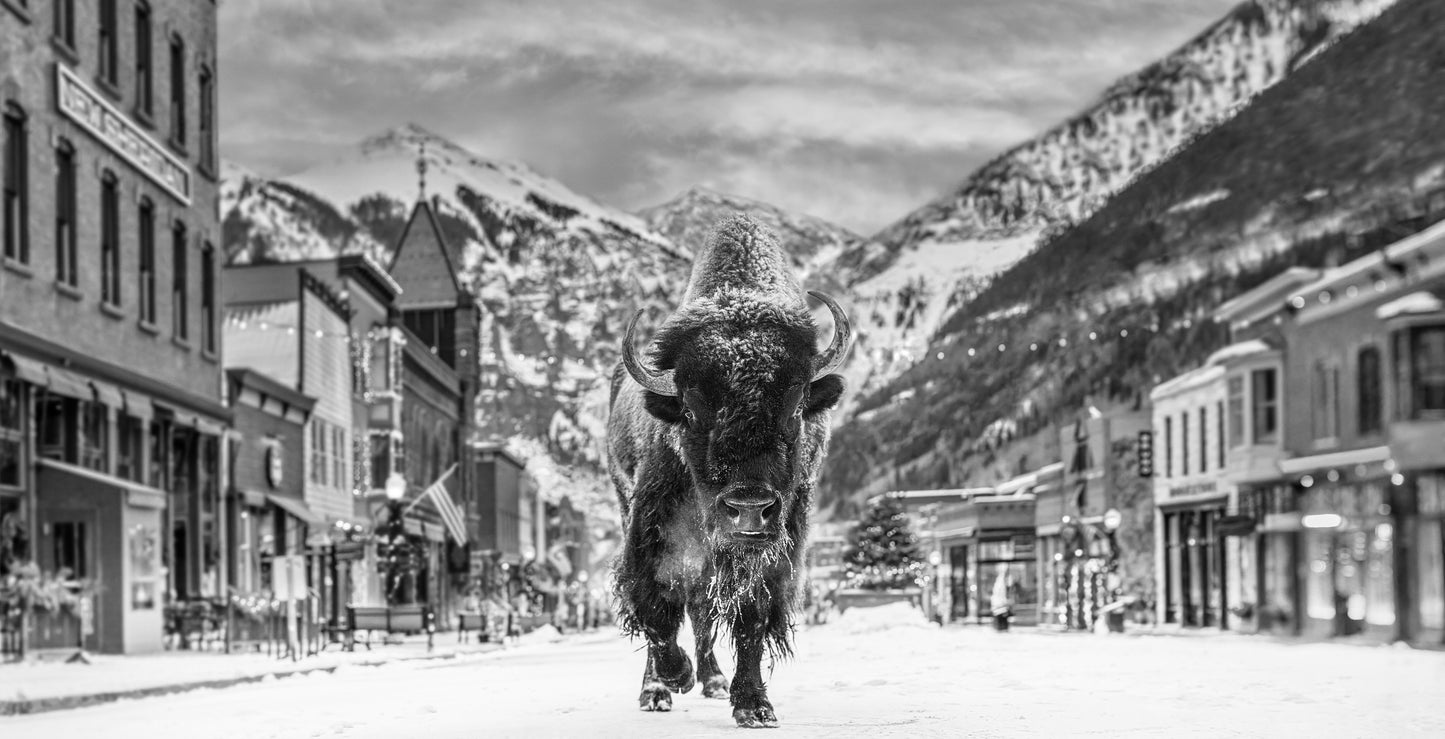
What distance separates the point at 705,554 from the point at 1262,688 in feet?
18.3

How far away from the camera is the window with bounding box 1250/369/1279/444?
167 feet

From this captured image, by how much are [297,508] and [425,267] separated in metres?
43.2

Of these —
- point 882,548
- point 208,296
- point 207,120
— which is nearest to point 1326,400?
point 208,296

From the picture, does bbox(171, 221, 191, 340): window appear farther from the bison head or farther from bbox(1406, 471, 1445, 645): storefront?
the bison head

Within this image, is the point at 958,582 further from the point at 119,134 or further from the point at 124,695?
the point at 124,695

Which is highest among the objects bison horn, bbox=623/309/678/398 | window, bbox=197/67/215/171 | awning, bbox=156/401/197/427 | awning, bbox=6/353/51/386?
window, bbox=197/67/215/171

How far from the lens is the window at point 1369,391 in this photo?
43.2 m

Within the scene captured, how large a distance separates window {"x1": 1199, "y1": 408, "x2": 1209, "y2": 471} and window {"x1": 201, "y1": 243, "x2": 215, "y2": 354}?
1164 inches

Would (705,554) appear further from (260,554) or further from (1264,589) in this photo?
(1264,589)

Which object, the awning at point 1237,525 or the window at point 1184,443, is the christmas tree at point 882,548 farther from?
the awning at point 1237,525

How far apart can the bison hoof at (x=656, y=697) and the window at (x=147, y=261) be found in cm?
2714

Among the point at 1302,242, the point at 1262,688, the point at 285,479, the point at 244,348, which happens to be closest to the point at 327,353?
the point at 244,348

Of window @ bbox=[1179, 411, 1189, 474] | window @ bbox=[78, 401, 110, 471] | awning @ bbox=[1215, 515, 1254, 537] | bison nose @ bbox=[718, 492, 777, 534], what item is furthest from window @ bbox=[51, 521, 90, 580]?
window @ bbox=[1179, 411, 1189, 474]

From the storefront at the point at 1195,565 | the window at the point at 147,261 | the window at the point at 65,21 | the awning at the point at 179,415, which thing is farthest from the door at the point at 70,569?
the storefront at the point at 1195,565
